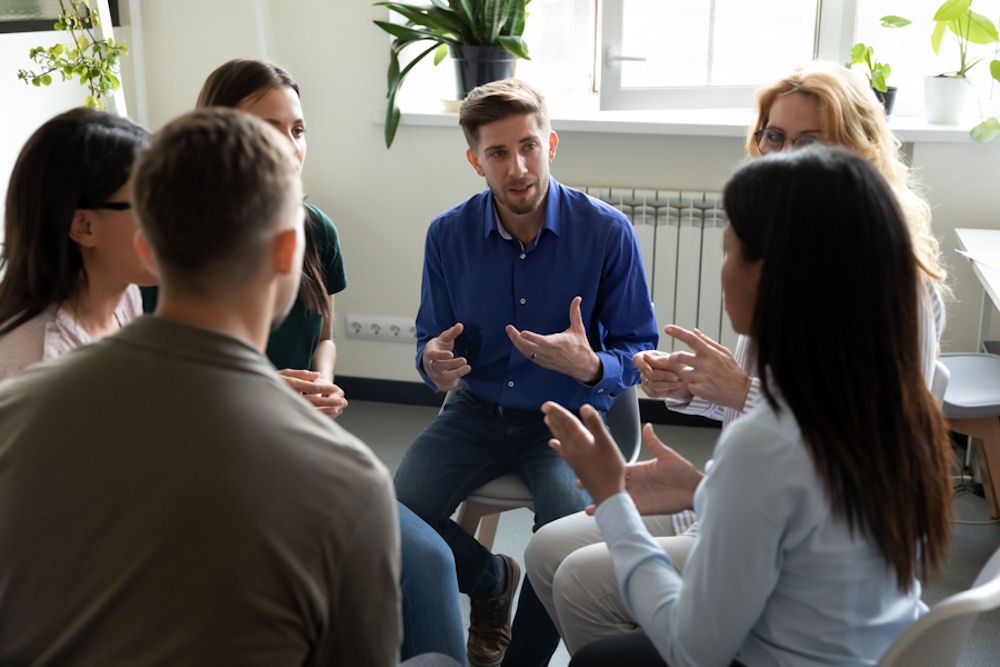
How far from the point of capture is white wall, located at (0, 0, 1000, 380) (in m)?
3.74

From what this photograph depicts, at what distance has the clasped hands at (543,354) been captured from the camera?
215 cm

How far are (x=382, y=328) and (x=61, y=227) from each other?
8.12 ft

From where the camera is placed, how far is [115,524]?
3.26ft

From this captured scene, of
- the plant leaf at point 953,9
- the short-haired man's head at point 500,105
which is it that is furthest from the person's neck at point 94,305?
the plant leaf at point 953,9

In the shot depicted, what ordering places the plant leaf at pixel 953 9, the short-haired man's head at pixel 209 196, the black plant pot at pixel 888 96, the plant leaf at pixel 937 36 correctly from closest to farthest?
the short-haired man's head at pixel 209 196, the plant leaf at pixel 953 9, the plant leaf at pixel 937 36, the black plant pot at pixel 888 96

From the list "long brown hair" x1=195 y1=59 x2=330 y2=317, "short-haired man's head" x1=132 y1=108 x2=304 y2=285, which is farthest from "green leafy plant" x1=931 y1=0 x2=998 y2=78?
"short-haired man's head" x1=132 y1=108 x2=304 y2=285

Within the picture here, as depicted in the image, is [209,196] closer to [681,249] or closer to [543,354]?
[543,354]

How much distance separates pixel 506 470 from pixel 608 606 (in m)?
0.54

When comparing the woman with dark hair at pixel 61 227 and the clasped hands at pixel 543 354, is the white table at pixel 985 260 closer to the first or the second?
the clasped hands at pixel 543 354

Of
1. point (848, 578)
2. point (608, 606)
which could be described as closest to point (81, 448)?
point (848, 578)

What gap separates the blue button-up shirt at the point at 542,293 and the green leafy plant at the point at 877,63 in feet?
4.70

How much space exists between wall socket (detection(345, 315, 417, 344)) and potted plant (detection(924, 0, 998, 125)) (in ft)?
6.50

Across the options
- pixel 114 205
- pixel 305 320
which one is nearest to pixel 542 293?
pixel 305 320

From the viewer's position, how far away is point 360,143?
3883 millimetres
